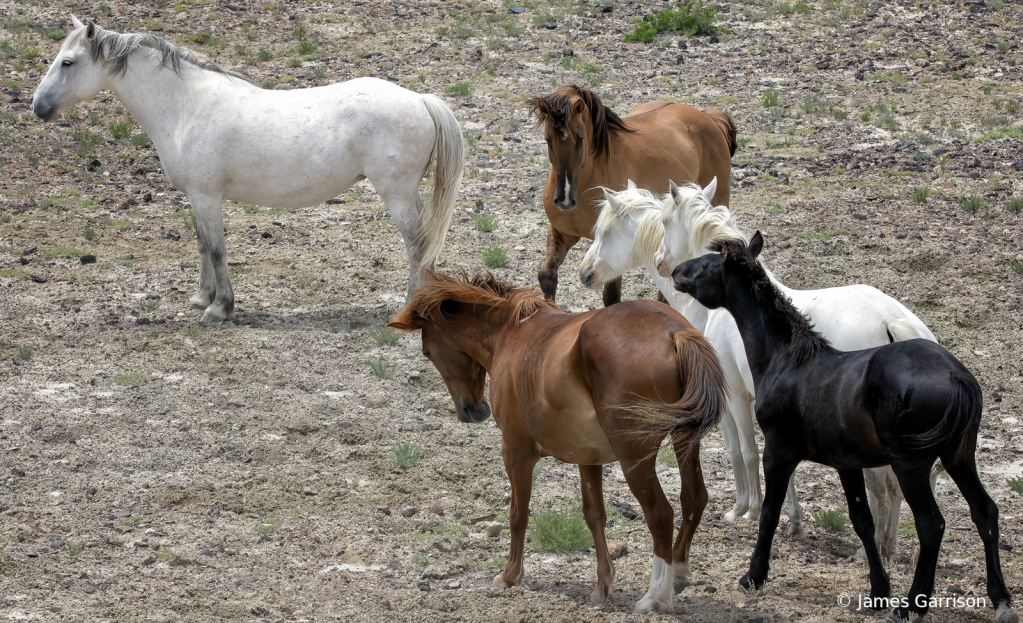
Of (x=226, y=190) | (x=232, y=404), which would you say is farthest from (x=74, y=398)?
(x=226, y=190)

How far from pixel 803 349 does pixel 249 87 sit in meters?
6.35

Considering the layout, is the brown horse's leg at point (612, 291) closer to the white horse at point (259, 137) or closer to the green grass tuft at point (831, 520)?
the white horse at point (259, 137)

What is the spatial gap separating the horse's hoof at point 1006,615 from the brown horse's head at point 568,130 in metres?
4.27

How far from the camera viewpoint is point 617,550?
490 centimetres

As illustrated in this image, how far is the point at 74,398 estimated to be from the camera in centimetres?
665

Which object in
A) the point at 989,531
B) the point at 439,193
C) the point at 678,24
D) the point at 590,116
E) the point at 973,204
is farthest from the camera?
the point at 678,24

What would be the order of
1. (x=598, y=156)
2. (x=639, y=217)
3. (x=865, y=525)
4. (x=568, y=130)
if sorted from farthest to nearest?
(x=598, y=156) → (x=568, y=130) → (x=639, y=217) → (x=865, y=525)

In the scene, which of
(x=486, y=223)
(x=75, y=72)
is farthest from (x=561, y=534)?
(x=75, y=72)

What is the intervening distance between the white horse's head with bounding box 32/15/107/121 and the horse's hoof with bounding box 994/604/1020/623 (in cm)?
824

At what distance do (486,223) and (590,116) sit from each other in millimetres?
3039

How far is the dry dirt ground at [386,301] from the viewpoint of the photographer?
460 cm

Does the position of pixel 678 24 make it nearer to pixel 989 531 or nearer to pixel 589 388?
pixel 589 388

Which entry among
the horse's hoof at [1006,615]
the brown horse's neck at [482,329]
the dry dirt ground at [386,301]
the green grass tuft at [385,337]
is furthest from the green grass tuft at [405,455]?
the horse's hoof at [1006,615]

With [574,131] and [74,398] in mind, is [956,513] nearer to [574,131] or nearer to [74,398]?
[574,131]
